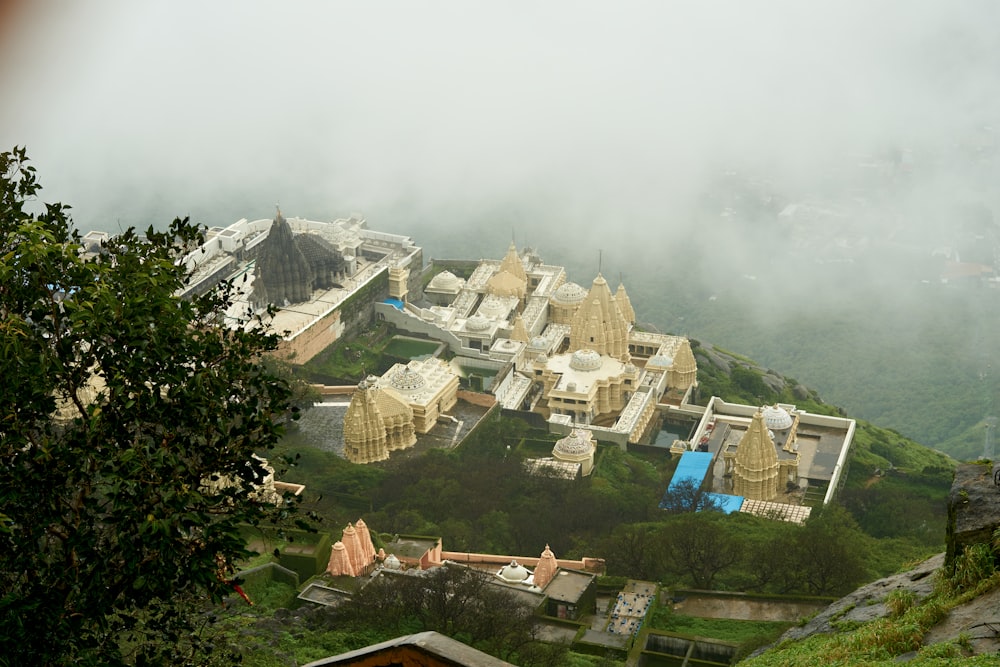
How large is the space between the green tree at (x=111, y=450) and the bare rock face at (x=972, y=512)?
5866 millimetres

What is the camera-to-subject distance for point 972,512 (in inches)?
448

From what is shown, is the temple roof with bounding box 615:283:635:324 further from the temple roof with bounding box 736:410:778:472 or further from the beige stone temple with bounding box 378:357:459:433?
the temple roof with bounding box 736:410:778:472

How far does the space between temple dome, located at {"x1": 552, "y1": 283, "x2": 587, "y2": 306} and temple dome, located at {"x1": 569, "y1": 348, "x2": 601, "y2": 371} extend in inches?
245

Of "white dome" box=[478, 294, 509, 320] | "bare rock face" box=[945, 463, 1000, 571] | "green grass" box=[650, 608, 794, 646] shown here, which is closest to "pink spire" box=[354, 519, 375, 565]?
"green grass" box=[650, 608, 794, 646]

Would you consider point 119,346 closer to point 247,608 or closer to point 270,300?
point 247,608

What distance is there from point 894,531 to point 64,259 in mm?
26081

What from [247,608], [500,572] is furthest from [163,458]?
[500,572]

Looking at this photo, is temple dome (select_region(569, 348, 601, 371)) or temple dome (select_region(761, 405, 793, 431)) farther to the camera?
temple dome (select_region(569, 348, 601, 371))

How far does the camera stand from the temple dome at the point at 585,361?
140 ft

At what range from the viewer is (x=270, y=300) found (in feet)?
154

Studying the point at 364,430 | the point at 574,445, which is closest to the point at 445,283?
the point at 364,430

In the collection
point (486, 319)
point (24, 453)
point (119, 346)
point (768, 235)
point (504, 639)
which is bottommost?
point (768, 235)

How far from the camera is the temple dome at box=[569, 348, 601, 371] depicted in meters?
42.5

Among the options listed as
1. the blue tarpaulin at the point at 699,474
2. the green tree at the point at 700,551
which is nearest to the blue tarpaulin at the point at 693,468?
the blue tarpaulin at the point at 699,474
